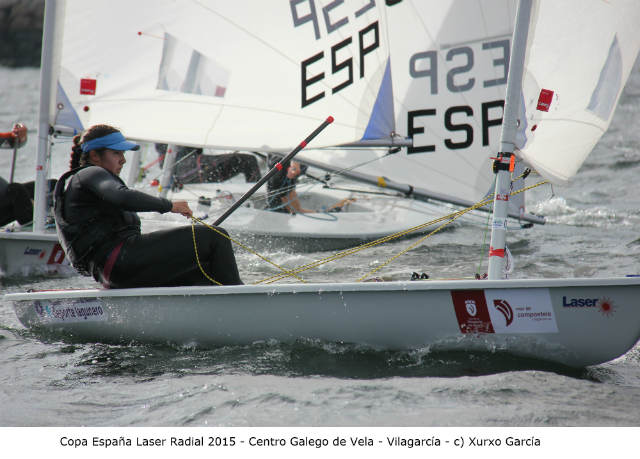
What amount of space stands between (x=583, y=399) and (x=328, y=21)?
2815 mm

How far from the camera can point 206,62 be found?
192 inches

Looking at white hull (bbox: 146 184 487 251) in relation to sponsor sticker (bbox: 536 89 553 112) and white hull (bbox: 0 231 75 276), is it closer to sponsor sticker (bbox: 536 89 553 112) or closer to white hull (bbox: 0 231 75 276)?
white hull (bbox: 0 231 75 276)

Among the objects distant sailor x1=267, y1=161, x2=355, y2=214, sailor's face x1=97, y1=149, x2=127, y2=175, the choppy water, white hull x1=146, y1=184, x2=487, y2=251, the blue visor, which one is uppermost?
the blue visor

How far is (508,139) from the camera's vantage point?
10.3 ft

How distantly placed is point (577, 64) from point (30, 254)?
342 cm

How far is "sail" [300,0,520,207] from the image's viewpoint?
185 inches

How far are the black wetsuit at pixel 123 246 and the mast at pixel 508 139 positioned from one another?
1.07 metres

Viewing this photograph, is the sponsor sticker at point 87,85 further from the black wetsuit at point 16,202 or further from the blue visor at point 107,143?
the blue visor at point 107,143

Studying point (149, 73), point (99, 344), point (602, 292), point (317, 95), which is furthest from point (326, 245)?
point (602, 292)

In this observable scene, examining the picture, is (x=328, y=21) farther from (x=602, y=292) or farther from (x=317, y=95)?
(x=602, y=292)

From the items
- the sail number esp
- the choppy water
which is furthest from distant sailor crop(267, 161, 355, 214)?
the choppy water

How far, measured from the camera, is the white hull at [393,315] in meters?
2.84

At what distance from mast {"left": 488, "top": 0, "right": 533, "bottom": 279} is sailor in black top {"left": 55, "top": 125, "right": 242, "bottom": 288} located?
108 centimetres

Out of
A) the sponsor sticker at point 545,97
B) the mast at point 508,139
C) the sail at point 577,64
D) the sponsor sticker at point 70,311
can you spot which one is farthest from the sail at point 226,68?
the sponsor sticker at point 70,311
